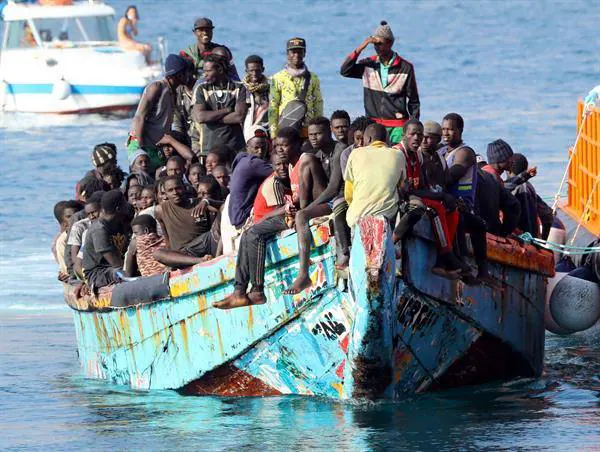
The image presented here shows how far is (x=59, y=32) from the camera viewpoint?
41.7 metres

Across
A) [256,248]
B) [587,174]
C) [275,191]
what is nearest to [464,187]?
[275,191]

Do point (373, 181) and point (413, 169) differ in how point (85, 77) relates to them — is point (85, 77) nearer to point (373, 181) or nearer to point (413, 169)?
point (413, 169)

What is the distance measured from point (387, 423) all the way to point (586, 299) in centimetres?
380

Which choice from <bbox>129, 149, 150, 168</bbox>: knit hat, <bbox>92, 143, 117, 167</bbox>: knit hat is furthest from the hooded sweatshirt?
<bbox>92, 143, 117, 167</bbox>: knit hat

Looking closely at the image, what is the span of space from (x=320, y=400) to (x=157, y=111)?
4441mm

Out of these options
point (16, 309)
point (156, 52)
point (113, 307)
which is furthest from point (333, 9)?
point (113, 307)

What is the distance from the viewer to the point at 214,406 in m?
13.8

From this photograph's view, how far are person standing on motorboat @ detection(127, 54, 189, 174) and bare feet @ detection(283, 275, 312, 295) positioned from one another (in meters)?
4.41

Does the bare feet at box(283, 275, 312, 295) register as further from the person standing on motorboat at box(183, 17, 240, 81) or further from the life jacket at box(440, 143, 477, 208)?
the person standing on motorboat at box(183, 17, 240, 81)

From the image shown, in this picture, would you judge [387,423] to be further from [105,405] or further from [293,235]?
[105,405]

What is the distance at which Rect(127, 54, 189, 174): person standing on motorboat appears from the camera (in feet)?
54.1

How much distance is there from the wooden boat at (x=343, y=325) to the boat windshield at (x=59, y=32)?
88.8 ft

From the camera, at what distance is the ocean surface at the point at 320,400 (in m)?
12.8

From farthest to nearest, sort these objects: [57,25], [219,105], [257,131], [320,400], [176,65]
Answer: [57,25]
[176,65]
[219,105]
[257,131]
[320,400]
